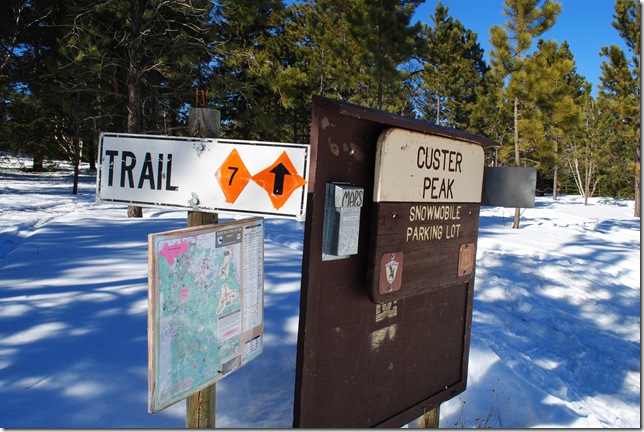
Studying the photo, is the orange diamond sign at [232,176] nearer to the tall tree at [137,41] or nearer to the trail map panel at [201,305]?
the trail map panel at [201,305]

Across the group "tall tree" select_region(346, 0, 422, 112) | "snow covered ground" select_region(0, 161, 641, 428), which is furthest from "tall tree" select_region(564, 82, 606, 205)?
"snow covered ground" select_region(0, 161, 641, 428)

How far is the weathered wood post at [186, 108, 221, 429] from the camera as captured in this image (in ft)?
5.77

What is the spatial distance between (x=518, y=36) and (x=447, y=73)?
24.8 feet

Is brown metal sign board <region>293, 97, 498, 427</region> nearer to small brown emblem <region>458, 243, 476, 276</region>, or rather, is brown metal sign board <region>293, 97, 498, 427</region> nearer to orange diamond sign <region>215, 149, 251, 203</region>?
small brown emblem <region>458, 243, 476, 276</region>

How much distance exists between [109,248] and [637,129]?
2302 centimetres

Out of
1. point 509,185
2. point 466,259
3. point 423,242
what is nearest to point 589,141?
point 509,185

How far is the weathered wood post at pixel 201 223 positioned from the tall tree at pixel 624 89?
70.8ft

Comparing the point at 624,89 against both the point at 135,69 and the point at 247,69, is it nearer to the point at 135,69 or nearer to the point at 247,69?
the point at 247,69

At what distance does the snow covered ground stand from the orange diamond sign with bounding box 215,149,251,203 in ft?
5.30

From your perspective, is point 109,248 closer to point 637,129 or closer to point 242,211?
point 242,211

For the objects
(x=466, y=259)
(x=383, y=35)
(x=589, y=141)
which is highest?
(x=383, y=35)

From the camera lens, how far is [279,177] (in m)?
1.61

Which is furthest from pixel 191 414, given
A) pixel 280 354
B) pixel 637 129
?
pixel 637 129

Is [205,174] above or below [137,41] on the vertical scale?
below
